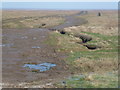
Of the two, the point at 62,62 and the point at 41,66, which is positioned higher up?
the point at 62,62

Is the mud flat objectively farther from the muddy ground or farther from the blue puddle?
the blue puddle

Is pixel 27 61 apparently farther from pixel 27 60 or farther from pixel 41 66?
pixel 41 66

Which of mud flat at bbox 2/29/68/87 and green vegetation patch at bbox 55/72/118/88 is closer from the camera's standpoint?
green vegetation patch at bbox 55/72/118/88

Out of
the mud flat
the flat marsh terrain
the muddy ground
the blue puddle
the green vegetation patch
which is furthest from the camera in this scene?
the blue puddle

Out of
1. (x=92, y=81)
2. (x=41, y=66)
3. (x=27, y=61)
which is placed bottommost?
(x=41, y=66)

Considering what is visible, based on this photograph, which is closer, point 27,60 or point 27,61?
point 27,61

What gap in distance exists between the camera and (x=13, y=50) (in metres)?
35.4

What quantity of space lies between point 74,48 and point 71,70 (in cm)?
1036

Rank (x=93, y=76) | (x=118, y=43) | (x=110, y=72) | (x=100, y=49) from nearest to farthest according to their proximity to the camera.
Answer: (x=93, y=76), (x=110, y=72), (x=100, y=49), (x=118, y=43)

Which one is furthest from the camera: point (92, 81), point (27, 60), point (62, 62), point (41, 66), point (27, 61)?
point (27, 60)

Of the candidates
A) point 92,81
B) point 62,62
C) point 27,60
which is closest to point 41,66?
point 62,62

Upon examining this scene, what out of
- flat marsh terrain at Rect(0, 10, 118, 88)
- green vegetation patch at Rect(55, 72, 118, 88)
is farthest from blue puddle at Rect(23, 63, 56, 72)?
green vegetation patch at Rect(55, 72, 118, 88)

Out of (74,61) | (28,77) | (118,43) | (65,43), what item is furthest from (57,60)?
(118,43)

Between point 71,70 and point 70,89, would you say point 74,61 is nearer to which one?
point 71,70
